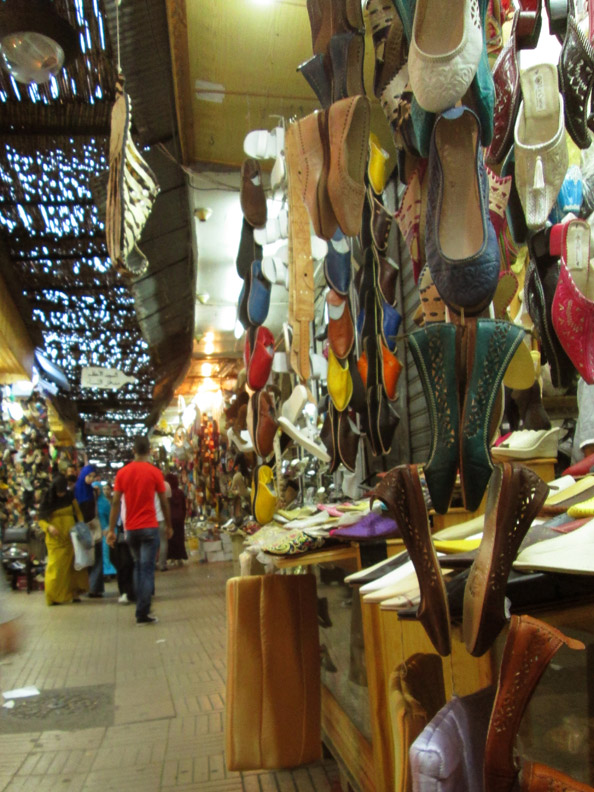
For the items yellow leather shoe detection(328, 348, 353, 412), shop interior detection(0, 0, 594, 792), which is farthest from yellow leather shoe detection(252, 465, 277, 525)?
yellow leather shoe detection(328, 348, 353, 412)

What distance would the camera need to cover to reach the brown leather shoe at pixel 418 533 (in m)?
1.09

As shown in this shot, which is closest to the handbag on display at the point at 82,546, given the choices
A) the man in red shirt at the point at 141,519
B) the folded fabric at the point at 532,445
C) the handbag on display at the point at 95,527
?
the handbag on display at the point at 95,527

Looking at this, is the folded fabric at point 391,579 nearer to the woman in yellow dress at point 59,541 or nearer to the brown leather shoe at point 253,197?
the brown leather shoe at point 253,197

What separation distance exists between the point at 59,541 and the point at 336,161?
726 cm

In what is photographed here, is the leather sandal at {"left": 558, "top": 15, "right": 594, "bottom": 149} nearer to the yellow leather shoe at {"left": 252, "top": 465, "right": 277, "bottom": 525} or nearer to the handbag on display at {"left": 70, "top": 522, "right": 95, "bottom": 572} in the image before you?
the yellow leather shoe at {"left": 252, "top": 465, "right": 277, "bottom": 525}

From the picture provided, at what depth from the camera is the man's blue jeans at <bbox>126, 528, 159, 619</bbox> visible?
6289 millimetres

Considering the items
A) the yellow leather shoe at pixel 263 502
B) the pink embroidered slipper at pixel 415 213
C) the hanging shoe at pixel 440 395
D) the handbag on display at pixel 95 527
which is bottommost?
the handbag on display at pixel 95 527

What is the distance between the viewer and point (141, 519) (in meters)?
6.62

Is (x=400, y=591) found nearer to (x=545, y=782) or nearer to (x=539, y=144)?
(x=545, y=782)

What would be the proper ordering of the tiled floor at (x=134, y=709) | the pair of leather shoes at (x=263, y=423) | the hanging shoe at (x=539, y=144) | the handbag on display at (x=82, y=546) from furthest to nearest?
the handbag on display at (x=82, y=546)
the pair of leather shoes at (x=263, y=423)
the tiled floor at (x=134, y=709)
the hanging shoe at (x=539, y=144)

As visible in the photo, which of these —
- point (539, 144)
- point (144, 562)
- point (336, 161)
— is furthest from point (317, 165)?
point (144, 562)

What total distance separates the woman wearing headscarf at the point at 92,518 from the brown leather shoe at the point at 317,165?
23.6ft

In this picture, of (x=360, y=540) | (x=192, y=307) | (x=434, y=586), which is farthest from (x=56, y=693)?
(x=192, y=307)

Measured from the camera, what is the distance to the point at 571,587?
3.73 feet
